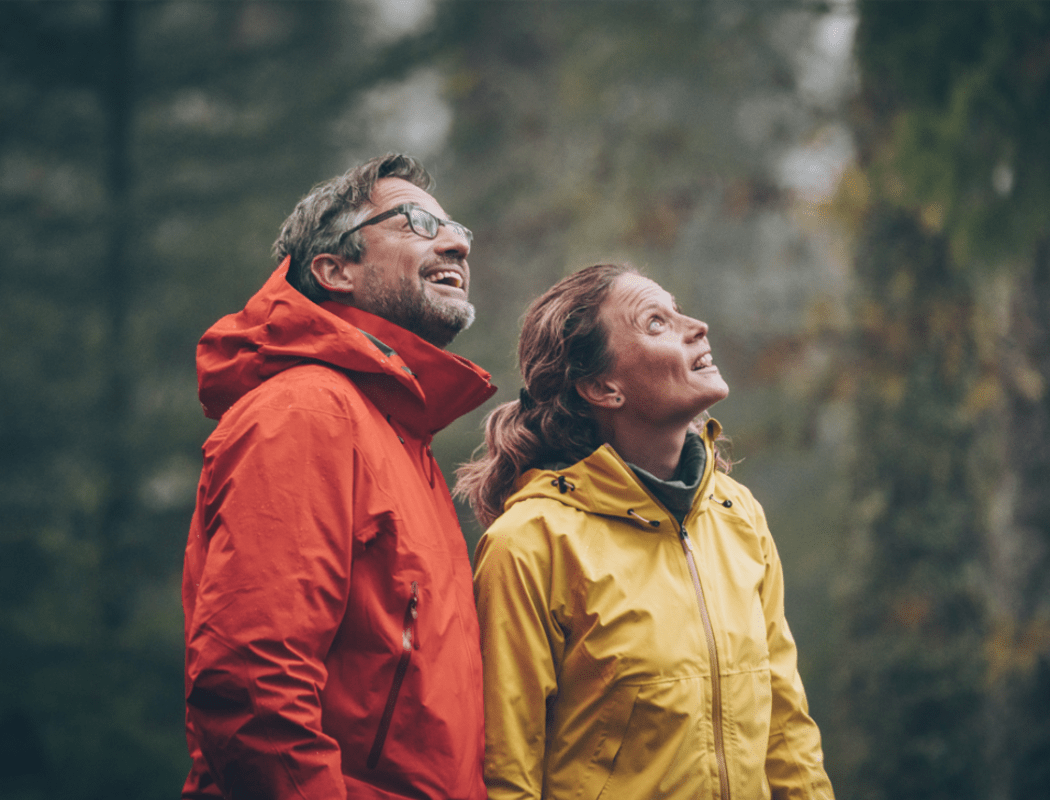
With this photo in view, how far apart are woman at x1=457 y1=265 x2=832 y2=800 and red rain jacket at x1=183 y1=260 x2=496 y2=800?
162mm

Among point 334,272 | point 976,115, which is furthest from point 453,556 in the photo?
point 976,115

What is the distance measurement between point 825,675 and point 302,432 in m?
9.97

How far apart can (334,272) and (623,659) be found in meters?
1.22

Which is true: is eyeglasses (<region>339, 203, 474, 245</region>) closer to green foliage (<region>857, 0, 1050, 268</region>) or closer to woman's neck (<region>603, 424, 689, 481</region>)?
woman's neck (<region>603, 424, 689, 481</region>)

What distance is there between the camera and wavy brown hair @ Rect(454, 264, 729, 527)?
2518 millimetres

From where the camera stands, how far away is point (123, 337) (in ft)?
23.4

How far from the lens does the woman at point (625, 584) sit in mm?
2045

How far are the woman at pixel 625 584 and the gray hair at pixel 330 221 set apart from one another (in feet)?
2.12

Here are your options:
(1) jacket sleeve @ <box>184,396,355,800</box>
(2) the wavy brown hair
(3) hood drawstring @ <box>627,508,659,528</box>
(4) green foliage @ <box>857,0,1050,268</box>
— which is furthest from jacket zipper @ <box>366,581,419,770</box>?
(4) green foliage @ <box>857,0,1050,268</box>

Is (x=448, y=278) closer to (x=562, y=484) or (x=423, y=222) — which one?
(x=423, y=222)

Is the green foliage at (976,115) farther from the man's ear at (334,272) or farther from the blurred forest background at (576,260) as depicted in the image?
the man's ear at (334,272)

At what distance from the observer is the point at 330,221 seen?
2281 millimetres

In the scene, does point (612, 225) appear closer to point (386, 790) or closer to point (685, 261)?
point (685, 261)

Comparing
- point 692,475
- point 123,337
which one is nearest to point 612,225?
point 123,337
